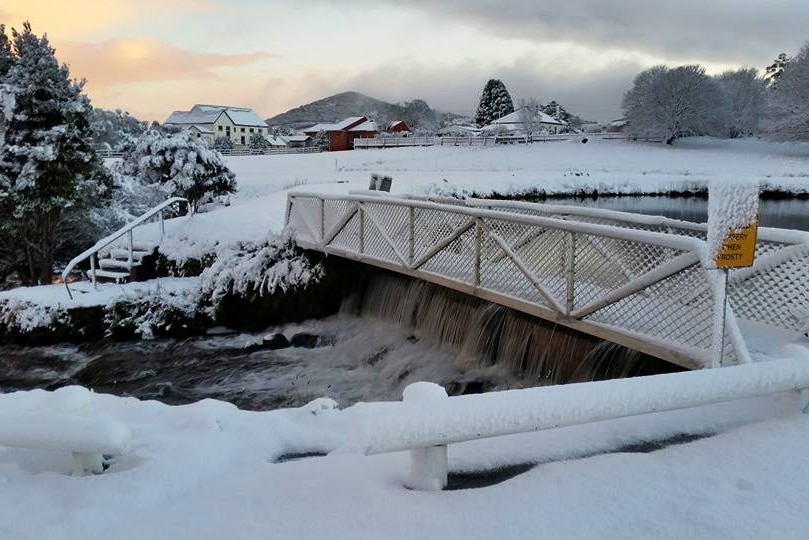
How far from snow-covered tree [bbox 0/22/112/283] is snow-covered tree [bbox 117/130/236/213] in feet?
8.60

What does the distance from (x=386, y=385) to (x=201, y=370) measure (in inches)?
122

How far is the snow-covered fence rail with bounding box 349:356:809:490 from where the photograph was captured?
274cm

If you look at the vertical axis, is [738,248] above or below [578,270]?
above

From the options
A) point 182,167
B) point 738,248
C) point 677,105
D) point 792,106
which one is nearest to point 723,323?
point 738,248

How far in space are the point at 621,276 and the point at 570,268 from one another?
0.49m

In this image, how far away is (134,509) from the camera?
2799mm

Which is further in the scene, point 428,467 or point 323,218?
point 323,218

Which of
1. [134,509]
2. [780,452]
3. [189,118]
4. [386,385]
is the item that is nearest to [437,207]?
[386,385]

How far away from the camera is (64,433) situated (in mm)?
2928

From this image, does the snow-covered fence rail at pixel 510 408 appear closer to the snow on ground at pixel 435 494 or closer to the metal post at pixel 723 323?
the snow on ground at pixel 435 494

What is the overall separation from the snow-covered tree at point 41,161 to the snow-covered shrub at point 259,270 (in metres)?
5.80

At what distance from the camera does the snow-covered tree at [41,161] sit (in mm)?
15242

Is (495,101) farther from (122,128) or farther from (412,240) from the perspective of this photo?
(412,240)

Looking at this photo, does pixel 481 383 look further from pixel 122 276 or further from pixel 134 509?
pixel 122 276
